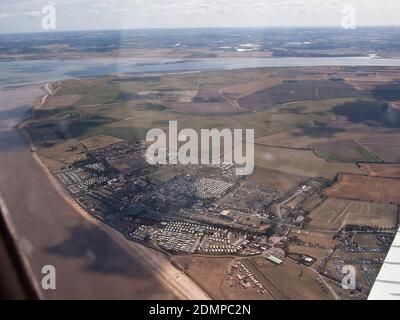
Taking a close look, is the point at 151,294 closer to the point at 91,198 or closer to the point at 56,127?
the point at 91,198

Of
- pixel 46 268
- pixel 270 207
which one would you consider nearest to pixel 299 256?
pixel 270 207

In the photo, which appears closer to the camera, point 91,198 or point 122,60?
point 91,198

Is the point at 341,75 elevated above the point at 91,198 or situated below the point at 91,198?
above

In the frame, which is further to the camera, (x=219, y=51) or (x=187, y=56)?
(x=219, y=51)

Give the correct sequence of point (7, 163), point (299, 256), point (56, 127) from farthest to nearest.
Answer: point (56, 127) < point (7, 163) < point (299, 256)
